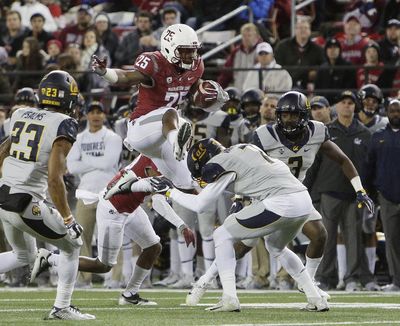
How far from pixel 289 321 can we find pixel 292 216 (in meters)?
0.89

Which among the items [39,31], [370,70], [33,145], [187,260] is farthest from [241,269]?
[39,31]

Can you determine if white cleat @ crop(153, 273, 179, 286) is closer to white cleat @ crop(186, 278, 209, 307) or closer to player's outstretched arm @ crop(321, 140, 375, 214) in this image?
white cleat @ crop(186, 278, 209, 307)

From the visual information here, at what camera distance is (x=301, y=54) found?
50.2 feet

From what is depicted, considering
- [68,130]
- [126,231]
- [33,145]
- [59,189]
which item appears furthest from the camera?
[126,231]

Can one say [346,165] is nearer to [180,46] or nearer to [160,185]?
[180,46]

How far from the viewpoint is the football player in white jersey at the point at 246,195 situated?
8773 mm

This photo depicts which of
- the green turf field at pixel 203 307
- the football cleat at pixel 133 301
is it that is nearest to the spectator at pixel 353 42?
the green turf field at pixel 203 307

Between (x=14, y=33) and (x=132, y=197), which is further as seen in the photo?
(x=14, y=33)

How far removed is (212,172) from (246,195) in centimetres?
48

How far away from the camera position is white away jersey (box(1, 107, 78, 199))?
8.45 m

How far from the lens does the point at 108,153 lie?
1323cm

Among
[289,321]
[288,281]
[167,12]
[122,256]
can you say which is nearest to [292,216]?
[289,321]

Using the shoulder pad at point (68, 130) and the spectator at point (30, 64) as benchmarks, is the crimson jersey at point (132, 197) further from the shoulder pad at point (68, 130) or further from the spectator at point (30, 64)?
the spectator at point (30, 64)

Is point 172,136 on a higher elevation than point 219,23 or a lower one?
lower
